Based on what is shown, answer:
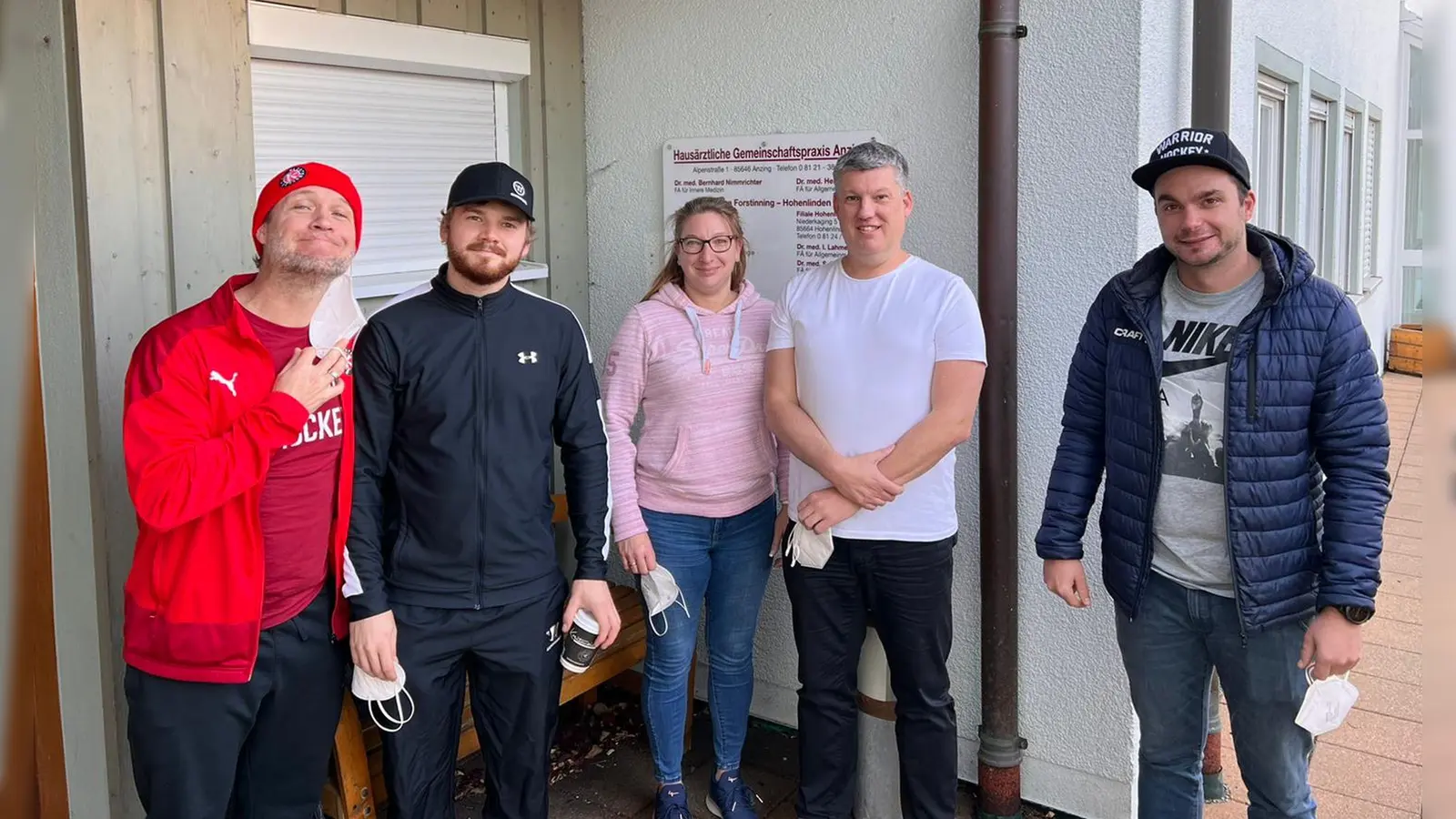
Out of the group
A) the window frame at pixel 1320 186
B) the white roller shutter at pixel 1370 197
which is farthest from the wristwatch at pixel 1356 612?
the white roller shutter at pixel 1370 197

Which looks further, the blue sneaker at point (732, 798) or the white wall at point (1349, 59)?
the white wall at point (1349, 59)

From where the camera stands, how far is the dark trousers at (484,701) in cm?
263

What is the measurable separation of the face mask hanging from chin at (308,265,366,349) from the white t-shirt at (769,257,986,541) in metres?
1.14

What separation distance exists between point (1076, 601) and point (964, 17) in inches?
70.9

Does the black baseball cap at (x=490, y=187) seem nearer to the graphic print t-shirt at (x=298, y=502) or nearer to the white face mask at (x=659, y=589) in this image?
the graphic print t-shirt at (x=298, y=502)

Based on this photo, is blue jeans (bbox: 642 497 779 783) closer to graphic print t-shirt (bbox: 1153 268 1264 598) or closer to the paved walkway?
graphic print t-shirt (bbox: 1153 268 1264 598)

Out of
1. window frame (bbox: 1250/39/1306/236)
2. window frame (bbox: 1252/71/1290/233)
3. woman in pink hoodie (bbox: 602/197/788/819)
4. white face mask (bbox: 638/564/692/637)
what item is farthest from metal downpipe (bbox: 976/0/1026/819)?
window frame (bbox: 1252/71/1290/233)

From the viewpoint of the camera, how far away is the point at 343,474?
2518 millimetres

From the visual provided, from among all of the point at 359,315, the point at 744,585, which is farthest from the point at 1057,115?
the point at 359,315

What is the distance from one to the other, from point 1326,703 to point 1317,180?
6.58 meters

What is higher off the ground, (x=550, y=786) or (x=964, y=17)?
(x=964, y=17)

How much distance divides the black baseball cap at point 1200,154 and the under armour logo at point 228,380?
77.8 inches

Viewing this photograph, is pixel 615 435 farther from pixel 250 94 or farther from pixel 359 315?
pixel 250 94

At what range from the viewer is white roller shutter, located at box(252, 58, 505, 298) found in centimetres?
336
